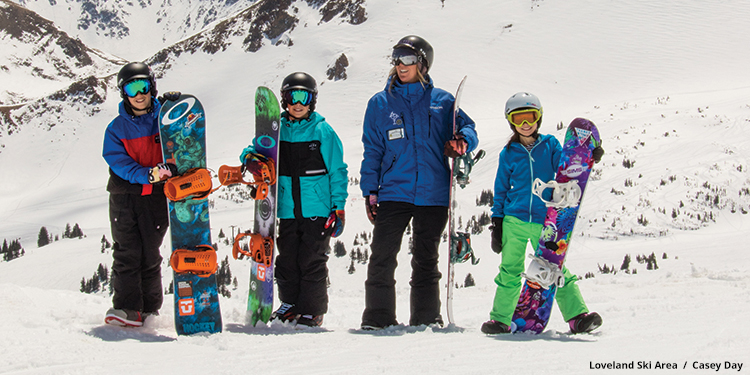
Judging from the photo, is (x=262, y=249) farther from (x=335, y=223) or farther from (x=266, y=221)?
(x=335, y=223)

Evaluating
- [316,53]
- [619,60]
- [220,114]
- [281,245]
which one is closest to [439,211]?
[281,245]

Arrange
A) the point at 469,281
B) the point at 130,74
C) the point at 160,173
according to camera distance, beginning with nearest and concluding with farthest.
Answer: the point at 160,173
the point at 130,74
the point at 469,281

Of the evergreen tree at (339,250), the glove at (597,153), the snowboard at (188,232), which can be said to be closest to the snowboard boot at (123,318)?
the snowboard at (188,232)

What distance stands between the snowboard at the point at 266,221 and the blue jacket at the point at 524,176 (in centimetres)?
174

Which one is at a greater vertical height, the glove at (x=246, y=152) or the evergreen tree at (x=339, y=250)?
the glove at (x=246, y=152)

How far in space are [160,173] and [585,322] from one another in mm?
3071

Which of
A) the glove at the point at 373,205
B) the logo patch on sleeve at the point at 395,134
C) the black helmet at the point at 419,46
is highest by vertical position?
the black helmet at the point at 419,46

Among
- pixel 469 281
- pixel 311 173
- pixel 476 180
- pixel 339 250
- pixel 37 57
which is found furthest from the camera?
pixel 37 57

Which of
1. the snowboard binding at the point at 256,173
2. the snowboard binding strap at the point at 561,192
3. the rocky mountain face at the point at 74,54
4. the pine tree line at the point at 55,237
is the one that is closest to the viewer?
the snowboard binding strap at the point at 561,192

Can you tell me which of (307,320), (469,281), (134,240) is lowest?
(469,281)

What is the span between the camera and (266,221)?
4250mm

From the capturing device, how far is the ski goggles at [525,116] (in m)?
3.85

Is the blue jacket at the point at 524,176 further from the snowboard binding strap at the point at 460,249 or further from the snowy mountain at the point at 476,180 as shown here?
the snowy mountain at the point at 476,180

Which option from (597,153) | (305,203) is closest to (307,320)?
(305,203)
